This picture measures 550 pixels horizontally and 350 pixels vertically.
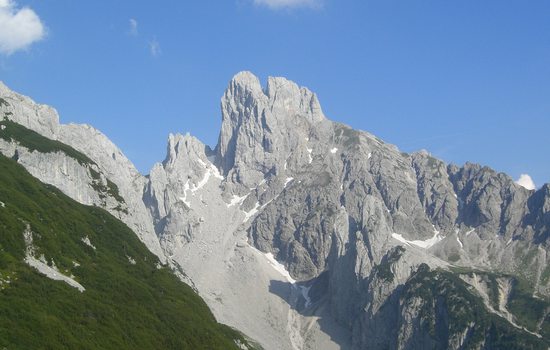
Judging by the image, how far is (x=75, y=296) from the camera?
152375 mm

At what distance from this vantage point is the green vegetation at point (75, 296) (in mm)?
134375

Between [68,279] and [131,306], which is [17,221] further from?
[131,306]

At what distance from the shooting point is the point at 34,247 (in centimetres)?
16088

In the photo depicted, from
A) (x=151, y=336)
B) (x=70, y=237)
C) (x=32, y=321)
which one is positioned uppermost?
(x=70, y=237)

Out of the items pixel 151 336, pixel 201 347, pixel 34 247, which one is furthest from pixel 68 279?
pixel 201 347

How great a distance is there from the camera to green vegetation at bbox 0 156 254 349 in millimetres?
134375

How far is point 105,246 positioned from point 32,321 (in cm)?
6546

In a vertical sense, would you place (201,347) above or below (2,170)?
below

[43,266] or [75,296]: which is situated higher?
[43,266]

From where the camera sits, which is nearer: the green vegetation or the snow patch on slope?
the green vegetation

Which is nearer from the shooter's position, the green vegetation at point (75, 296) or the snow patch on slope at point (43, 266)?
the green vegetation at point (75, 296)

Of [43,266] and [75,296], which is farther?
[43,266]

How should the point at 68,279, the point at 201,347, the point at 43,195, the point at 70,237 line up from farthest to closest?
1. the point at 43,195
2. the point at 70,237
3. the point at 201,347
4. the point at 68,279

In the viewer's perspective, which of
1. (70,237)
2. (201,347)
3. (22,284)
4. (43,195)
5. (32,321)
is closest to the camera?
(32,321)
